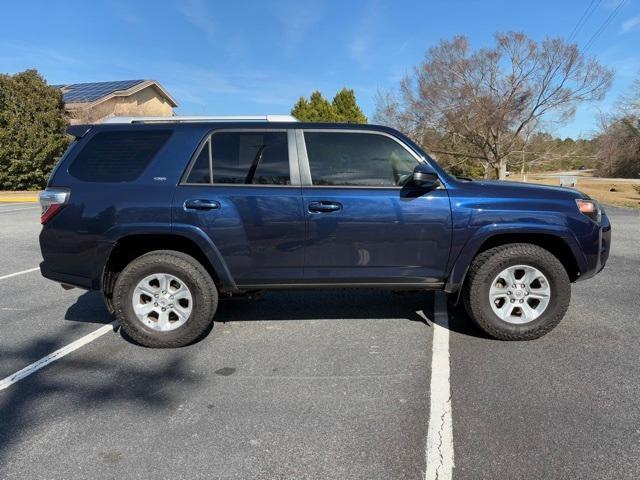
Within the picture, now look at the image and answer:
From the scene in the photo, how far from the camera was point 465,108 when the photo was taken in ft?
93.6

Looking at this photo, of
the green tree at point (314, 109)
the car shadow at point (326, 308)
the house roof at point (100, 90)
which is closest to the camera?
the car shadow at point (326, 308)

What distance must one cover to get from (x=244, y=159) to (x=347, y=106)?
34.2 meters

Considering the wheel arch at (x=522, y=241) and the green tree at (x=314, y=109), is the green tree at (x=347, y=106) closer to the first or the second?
the green tree at (x=314, y=109)

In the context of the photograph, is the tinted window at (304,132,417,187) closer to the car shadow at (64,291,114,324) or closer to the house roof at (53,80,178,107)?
the car shadow at (64,291,114,324)

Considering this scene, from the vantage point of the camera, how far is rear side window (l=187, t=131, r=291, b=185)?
13.2ft

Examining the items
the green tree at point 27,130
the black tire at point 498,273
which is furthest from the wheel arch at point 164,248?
the green tree at point 27,130

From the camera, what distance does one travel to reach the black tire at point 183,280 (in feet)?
13.1

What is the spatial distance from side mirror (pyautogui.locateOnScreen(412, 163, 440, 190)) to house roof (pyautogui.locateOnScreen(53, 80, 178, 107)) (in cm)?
2832

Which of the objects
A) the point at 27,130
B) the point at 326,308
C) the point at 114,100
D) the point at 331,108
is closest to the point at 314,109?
the point at 331,108

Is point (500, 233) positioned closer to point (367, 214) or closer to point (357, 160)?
point (367, 214)

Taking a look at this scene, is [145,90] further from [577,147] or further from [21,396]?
[21,396]

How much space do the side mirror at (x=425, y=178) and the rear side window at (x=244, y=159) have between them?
1.05 m

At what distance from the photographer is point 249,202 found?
12.9 ft

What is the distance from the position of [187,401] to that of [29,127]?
1023 inches
